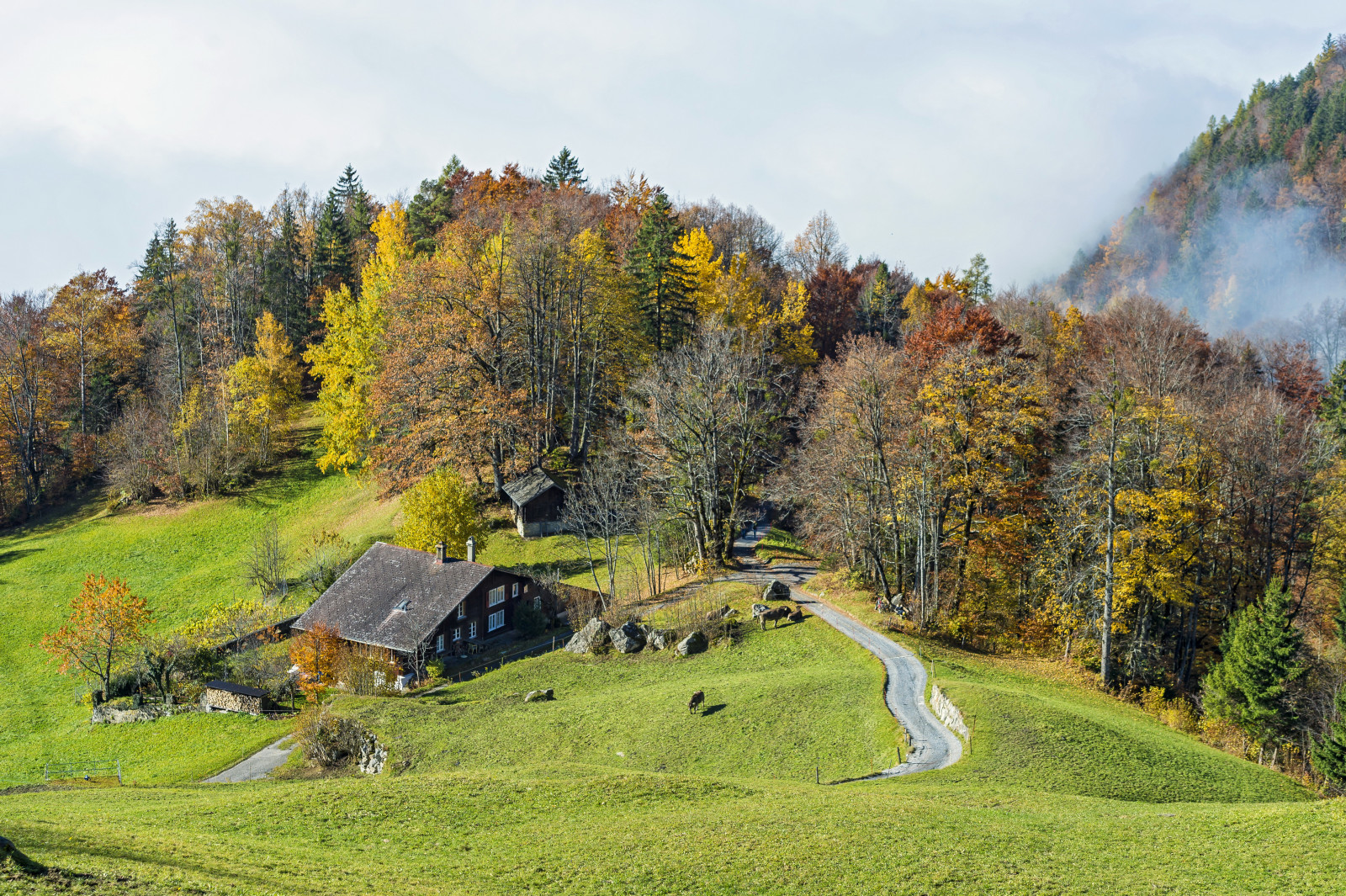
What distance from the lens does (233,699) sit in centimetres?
4119

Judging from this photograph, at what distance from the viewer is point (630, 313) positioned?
6531cm

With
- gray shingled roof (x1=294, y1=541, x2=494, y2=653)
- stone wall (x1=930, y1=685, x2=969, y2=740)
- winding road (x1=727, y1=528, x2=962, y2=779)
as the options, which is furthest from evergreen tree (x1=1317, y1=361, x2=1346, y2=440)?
gray shingled roof (x1=294, y1=541, x2=494, y2=653)

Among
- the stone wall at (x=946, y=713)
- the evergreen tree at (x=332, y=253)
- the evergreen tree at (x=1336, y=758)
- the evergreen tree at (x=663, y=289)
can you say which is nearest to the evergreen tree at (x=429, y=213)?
the evergreen tree at (x=332, y=253)

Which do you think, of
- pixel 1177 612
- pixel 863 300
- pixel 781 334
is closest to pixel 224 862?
pixel 1177 612

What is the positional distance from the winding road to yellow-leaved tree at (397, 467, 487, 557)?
17.0m

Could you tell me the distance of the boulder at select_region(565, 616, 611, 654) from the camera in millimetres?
43031

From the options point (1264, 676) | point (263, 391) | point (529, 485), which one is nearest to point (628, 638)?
point (529, 485)

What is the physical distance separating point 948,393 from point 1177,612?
17293 mm

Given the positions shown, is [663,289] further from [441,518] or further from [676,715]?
[676,715]

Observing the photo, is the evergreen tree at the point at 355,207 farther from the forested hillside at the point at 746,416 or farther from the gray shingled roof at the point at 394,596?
the gray shingled roof at the point at 394,596

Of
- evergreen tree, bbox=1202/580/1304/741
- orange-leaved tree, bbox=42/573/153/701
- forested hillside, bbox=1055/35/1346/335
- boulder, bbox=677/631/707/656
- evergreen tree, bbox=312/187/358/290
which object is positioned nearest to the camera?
evergreen tree, bbox=1202/580/1304/741

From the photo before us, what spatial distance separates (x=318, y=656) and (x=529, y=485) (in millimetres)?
21148

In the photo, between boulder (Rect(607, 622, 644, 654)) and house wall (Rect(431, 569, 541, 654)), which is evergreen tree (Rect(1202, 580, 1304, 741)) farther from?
house wall (Rect(431, 569, 541, 654))

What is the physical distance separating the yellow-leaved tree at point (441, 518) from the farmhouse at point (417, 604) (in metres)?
1.59
